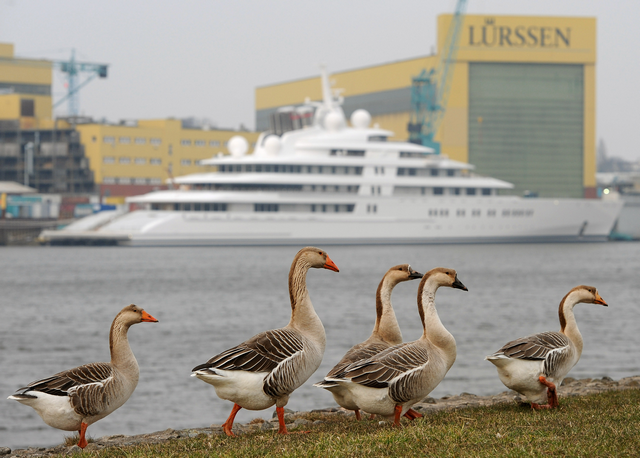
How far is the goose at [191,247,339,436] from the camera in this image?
26.5 feet

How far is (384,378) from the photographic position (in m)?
8.01

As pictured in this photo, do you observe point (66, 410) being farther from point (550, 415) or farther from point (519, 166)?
point (519, 166)

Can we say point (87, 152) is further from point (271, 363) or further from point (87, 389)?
point (271, 363)

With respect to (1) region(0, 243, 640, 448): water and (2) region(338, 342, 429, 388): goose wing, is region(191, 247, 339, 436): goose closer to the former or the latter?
(2) region(338, 342, 429, 388): goose wing

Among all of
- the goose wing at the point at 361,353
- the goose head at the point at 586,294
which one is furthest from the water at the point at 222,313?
the goose head at the point at 586,294

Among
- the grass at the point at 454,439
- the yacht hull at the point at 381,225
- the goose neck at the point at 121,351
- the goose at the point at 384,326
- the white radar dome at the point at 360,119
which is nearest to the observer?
the grass at the point at 454,439

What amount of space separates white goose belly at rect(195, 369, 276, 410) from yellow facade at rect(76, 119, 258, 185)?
302ft

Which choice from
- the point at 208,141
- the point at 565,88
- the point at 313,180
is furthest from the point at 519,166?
the point at 313,180

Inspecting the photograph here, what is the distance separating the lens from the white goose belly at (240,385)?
8008 mm

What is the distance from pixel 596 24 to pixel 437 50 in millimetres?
21477

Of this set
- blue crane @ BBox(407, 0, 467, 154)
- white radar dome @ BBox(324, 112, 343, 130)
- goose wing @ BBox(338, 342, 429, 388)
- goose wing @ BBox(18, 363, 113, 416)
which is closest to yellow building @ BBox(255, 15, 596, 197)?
blue crane @ BBox(407, 0, 467, 154)

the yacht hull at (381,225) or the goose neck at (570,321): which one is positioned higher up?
the goose neck at (570,321)

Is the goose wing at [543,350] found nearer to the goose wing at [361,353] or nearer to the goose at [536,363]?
the goose at [536,363]

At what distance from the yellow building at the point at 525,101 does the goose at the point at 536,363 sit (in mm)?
100182
